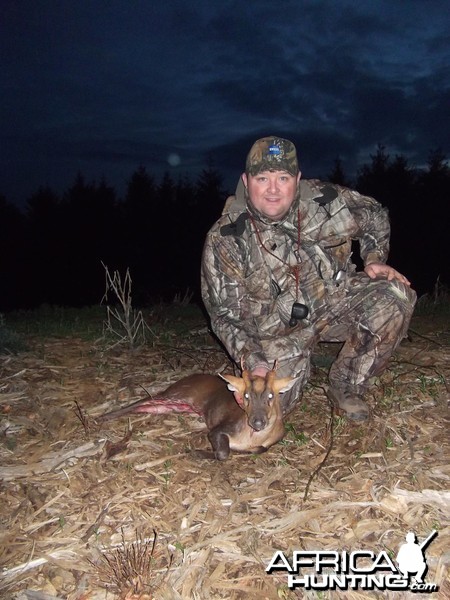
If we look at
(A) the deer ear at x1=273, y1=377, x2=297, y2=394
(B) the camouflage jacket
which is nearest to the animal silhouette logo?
(A) the deer ear at x1=273, y1=377, x2=297, y2=394

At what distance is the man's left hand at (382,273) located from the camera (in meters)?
5.24

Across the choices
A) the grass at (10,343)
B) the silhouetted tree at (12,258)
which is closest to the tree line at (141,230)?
the silhouetted tree at (12,258)

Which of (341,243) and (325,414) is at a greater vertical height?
(341,243)

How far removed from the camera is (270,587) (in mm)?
3029

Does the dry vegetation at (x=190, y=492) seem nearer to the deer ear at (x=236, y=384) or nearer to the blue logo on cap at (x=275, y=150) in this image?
the deer ear at (x=236, y=384)

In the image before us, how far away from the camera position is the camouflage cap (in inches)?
200

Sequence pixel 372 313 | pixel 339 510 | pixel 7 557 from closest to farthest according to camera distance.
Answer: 1. pixel 7 557
2. pixel 339 510
3. pixel 372 313

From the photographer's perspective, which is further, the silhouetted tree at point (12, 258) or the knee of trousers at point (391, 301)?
the silhouetted tree at point (12, 258)

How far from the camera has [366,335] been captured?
5.13 meters

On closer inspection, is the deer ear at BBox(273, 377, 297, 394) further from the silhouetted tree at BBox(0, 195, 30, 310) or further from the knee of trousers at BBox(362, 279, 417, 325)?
Result: the silhouetted tree at BBox(0, 195, 30, 310)

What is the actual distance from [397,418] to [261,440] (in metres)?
1.23

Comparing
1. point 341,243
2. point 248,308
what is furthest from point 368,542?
point 341,243

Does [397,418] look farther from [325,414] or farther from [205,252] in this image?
[205,252]

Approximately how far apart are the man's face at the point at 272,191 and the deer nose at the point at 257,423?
211 centimetres
